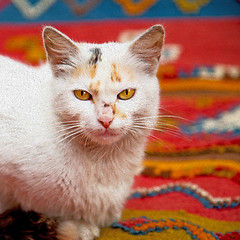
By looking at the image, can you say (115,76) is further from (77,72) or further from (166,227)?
(166,227)

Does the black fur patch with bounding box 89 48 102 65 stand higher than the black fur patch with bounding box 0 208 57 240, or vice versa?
the black fur patch with bounding box 89 48 102 65

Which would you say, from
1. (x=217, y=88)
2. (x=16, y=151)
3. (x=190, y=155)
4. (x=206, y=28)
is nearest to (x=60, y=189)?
(x=16, y=151)

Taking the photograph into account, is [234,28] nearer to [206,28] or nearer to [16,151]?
[206,28]

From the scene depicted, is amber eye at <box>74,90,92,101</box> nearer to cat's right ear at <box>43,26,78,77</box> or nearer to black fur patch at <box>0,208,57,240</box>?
cat's right ear at <box>43,26,78,77</box>

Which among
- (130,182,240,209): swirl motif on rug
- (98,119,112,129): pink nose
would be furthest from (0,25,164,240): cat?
(130,182,240,209): swirl motif on rug

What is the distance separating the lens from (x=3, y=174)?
0.65 m

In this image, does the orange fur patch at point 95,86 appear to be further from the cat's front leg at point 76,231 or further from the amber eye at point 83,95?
the cat's front leg at point 76,231

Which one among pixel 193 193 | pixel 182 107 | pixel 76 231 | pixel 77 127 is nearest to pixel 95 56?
pixel 77 127

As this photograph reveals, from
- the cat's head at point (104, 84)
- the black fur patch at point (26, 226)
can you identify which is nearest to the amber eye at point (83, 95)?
the cat's head at point (104, 84)

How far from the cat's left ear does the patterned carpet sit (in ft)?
0.33

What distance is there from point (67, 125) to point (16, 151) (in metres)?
0.11

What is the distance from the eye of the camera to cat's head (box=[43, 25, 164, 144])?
58cm

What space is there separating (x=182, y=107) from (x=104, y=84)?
70 centimetres

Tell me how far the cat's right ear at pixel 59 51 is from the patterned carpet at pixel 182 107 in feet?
0.66
